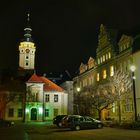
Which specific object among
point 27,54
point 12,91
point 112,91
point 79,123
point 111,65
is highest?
point 27,54

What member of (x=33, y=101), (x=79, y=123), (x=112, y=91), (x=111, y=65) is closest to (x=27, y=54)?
(x=33, y=101)

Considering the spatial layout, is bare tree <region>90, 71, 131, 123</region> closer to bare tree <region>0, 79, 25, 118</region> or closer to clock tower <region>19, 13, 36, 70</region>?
bare tree <region>0, 79, 25, 118</region>

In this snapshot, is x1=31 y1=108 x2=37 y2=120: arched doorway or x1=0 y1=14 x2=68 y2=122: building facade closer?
x1=0 y1=14 x2=68 y2=122: building facade

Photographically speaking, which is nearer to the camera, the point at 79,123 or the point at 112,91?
the point at 79,123

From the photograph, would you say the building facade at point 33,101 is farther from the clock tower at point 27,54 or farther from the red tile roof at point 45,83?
the clock tower at point 27,54

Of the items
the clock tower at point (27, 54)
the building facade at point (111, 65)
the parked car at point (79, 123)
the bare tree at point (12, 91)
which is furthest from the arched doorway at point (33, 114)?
the parked car at point (79, 123)

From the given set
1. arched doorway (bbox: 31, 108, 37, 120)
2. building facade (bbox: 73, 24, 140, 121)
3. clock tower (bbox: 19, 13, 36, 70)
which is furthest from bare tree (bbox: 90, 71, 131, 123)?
clock tower (bbox: 19, 13, 36, 70)

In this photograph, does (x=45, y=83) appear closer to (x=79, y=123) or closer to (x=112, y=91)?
(x=112, y=91)

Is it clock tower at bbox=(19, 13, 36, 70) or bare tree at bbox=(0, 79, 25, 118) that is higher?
clock tower at bbox=(19, 13, 36, 70)

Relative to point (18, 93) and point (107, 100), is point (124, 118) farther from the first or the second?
point (18, 93)

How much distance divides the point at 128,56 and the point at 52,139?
98.8 feet

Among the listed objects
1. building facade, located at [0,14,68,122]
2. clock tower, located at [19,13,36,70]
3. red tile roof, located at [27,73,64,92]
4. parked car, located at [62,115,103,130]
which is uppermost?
clock tower, located at [19,13,36,70]

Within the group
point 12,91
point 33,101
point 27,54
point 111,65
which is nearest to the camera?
point 111,65

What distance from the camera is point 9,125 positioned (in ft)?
152
